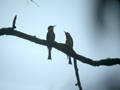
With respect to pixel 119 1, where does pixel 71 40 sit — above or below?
below

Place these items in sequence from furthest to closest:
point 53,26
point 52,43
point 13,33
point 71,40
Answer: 1. point 53,26
2. point 71,40
3. point 52,43
4. point 13,33

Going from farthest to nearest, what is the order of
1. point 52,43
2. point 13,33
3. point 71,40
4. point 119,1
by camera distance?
point 71,40, point 119,1, point 52,43, point 13,33

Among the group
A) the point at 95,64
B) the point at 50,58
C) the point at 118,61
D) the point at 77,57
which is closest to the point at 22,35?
the point at 77,57

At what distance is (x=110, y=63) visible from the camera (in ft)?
4.62

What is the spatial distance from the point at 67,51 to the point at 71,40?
0.63 meters

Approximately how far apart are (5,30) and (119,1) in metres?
0.84

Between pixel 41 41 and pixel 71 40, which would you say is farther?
pixel 71 40

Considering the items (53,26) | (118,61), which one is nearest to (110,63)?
(118,61)

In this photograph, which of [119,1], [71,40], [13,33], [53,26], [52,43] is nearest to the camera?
[13,33]

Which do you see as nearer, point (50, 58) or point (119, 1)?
point (119, 1)

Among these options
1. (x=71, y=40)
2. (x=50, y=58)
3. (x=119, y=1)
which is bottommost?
(x=50, y=58)

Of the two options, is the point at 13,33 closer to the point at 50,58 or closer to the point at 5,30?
the point at 5,30

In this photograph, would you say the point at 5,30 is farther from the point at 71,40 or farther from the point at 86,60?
the point at 71,40

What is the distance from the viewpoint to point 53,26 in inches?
84.6
